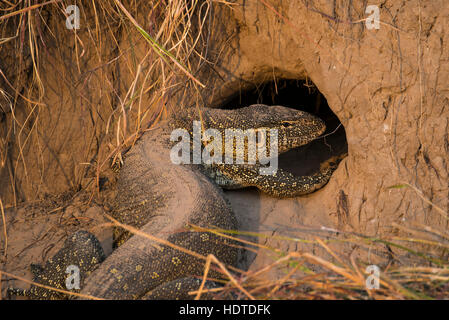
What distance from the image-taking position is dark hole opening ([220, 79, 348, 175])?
245 inches

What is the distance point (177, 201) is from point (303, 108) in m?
3.79

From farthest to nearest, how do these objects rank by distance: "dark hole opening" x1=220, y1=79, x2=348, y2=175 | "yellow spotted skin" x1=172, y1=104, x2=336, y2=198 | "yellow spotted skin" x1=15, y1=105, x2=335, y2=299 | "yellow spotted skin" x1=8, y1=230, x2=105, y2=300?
"dark hole opening" x1=220, y1=79, x2=348, y2=175 → "yellow spotted skin" x1=172, y1=104, x2=336, y2=198 → "yellow spotted skin" x1=8, y1=230, x2=105, y2=300 → "yellow spotted skin" x1=15, y1=105, x2=335, y2=299

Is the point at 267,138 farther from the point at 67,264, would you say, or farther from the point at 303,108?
the point at 67,264

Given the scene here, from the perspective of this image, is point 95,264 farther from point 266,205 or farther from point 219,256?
point 266,205

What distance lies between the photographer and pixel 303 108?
287 inches

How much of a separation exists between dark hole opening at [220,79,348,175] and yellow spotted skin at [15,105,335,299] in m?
0.67

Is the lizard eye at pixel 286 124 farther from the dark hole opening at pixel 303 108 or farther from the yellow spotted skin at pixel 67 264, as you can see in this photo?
the yellow spotted skin at pixel 67 264

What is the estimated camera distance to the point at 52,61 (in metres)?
5.63

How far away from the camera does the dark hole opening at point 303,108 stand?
6.22 m

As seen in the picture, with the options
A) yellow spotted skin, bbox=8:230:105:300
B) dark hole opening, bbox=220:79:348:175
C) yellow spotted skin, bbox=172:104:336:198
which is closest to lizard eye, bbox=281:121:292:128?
yellow spotted skin, bbox=172:104:336:198

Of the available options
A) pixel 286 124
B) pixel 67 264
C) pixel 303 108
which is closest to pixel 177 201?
pixel 67 264

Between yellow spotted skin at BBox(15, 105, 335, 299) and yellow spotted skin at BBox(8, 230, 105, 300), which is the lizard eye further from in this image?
yellow spotted skin at BBox(8, 230, 105, 300)

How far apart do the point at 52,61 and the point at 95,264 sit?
288cm

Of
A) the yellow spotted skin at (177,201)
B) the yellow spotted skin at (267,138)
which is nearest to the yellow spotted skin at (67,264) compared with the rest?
the yellow spotted skin at (177,201)
